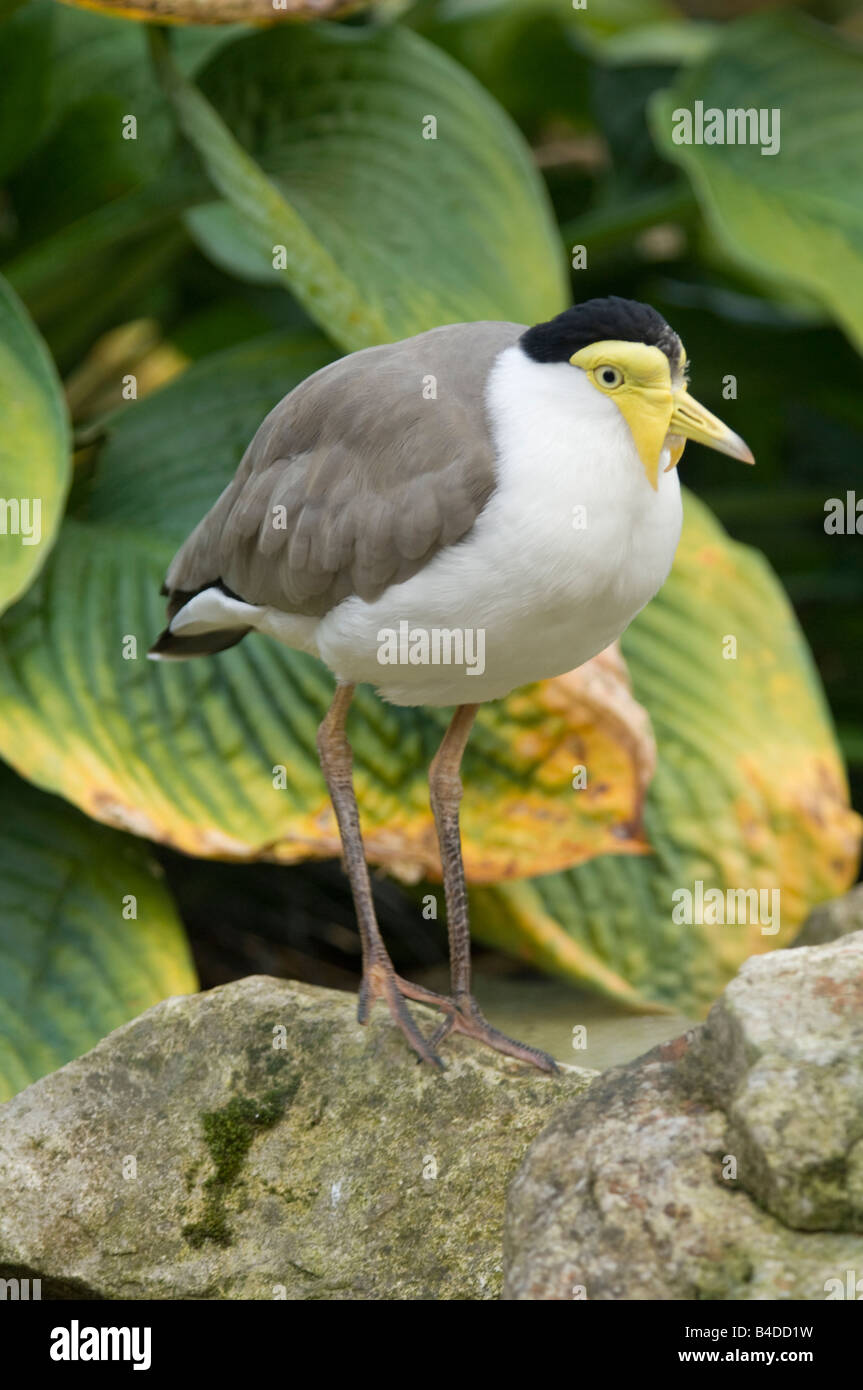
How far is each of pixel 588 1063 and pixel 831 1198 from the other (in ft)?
3.42

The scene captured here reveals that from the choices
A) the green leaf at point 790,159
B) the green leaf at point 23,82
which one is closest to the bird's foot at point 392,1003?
the green leaf at point 790,159

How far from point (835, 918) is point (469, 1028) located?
121 centimetres

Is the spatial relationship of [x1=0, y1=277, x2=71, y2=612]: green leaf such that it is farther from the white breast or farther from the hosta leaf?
the hosta leaf

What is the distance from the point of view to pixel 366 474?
7.72 feet

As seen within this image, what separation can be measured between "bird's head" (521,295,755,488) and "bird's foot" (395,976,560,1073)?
3.42 feet

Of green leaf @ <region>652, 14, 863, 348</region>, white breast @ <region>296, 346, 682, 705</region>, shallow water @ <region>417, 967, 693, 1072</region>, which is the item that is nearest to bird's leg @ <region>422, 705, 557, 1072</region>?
shallow water @ <region>417, 967, 693, 1072</region>

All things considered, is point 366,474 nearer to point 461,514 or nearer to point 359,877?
point 461,514

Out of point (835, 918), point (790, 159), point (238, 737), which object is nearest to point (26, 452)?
point (238, 737)

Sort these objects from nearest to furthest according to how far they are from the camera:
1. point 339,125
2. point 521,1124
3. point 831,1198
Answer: point 831,1198 < point 521,1124 < point 339,125

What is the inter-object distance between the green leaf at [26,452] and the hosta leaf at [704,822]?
1252 millimetres

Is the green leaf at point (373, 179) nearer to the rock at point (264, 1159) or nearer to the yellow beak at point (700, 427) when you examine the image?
the yellow beak at point (700, 427)

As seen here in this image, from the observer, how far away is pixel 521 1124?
244 centimetres

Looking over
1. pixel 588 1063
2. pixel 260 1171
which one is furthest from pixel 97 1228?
pixel 588 1063

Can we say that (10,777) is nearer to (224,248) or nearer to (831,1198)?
(224,248)
